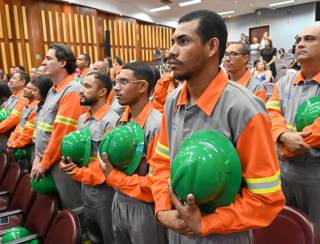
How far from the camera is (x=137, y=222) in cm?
173

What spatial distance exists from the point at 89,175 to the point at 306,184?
132 centimetres

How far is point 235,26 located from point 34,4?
11.9 m

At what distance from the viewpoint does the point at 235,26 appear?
688 inches

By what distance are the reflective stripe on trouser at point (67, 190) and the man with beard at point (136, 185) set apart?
2.58 feet

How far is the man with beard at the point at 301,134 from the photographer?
1662 millimetres

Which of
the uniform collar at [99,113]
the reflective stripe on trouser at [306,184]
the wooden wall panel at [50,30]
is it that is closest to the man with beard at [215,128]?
the reflective stripe on trouser at [306,184]

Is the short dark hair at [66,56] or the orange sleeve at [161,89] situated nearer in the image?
the short dark hair at [66,56]

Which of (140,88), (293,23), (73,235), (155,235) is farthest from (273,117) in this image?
(293,23)

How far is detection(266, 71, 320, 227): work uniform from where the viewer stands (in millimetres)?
1729

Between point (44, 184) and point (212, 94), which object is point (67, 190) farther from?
point (212, 94)

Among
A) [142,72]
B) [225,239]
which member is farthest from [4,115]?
[225,239]

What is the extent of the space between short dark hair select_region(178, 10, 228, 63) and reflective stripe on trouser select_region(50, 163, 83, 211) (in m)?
1.80

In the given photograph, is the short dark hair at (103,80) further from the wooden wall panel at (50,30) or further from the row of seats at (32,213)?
the wooden wall panel at (50,30)

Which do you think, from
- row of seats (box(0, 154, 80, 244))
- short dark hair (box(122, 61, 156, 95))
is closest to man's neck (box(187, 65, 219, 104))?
short dark hair (box(122, 61, 156, 95))
